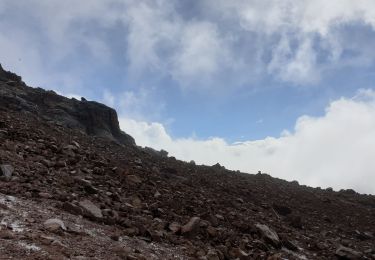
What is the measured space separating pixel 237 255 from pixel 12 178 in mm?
5818

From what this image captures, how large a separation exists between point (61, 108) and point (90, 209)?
865 inches

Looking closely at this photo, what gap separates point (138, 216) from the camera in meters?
10.8

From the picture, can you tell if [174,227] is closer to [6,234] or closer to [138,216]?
[138,216]

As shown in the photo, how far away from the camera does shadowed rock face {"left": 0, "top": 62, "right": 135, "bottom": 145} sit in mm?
26922

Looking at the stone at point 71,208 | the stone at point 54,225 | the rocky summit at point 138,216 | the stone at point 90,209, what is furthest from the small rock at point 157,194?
the stone at point 54,225

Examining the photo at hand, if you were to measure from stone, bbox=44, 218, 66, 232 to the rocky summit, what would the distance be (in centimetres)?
2

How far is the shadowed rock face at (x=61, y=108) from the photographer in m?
26.9

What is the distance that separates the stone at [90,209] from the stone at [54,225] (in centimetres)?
123

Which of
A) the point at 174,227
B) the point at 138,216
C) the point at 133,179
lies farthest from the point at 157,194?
the point at 174,227

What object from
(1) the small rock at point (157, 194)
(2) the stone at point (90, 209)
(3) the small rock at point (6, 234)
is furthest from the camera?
(1) the small rock at point (157, 194)

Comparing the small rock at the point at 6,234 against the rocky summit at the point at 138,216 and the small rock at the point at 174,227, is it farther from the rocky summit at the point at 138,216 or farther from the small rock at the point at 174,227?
the small rock at the point at 174,227

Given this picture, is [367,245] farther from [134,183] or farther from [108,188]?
[108,188]

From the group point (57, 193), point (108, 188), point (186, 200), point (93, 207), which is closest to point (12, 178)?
point (57, 193)

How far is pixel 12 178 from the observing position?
1030 cm
